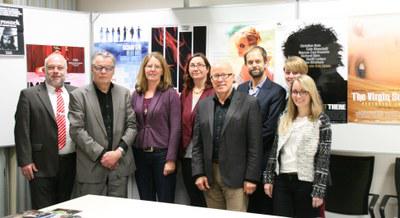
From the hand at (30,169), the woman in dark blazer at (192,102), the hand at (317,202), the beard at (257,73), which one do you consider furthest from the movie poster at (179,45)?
the hand at (317,202)

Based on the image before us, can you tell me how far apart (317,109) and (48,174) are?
7.02ft

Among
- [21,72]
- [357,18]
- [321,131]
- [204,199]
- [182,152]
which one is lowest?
[204,199]

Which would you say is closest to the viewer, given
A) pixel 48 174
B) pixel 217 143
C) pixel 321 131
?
pixel 321 131

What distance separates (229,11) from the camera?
3943mm

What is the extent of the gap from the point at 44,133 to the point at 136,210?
1.38m

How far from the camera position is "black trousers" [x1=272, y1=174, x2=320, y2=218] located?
304cm

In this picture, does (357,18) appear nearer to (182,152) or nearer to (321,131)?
(321,131)

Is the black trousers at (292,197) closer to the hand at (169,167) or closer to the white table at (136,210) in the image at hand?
the white table at (136,210)

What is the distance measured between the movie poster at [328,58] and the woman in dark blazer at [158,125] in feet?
3.57

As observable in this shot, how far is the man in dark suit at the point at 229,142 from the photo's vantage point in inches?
130

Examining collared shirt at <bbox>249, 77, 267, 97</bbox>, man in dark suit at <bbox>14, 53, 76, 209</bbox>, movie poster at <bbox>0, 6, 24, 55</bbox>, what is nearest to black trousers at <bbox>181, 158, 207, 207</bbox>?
collared shirt at <bbox>249, 77, 267, 97</bbox>

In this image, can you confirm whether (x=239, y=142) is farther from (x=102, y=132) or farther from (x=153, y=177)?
(x=102, y=132)

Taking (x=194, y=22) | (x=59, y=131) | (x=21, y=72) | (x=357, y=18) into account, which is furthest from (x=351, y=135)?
(x=21, y=72)

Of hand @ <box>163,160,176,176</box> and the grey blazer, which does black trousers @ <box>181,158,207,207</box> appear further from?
the grey blazer
